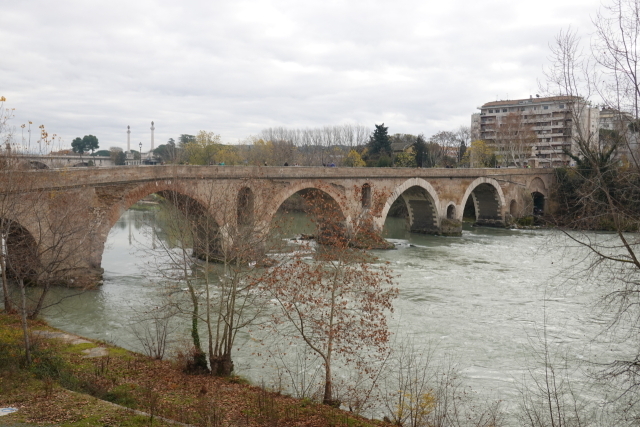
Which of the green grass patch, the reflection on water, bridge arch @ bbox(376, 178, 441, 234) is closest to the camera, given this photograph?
the green grass patch

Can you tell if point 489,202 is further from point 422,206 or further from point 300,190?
point 300,190

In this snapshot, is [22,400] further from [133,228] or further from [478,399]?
[133,228]

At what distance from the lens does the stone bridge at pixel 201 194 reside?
1308 cm

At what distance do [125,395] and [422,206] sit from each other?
2824 centimetres

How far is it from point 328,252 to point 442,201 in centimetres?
2658

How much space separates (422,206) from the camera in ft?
116

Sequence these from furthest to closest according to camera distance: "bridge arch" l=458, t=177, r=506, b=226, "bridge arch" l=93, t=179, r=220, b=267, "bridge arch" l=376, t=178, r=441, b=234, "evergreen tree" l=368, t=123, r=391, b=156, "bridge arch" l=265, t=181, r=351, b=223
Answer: "evergreen tree" l=368, t=123, r=391, b=156, "bridge arch" l=458, t=177, r=506, b=226, "bridge arch" l=376, t=178, r=441, b=234, "bridge arch" l=265, t=181, r=351, b=223, "bridge arch" l=93, t=179, r=220, b=267

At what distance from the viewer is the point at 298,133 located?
76.5 metres

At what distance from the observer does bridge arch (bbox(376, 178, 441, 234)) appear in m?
33.5

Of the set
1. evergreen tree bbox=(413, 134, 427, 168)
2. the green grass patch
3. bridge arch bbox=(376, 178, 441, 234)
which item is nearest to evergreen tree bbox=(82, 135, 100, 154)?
evergreen tree bbox=(413, 134, 427, 168)

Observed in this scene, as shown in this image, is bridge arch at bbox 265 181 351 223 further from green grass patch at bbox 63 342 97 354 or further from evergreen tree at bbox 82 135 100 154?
evergreen tree at bbox 82 135 100 154

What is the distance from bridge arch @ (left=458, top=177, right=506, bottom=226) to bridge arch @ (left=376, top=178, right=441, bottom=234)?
17.6 feet

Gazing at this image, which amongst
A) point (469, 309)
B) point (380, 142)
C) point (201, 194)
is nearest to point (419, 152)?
point (380, 142)

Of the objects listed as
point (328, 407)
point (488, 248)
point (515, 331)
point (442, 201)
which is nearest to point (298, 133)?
point (442, 201)
